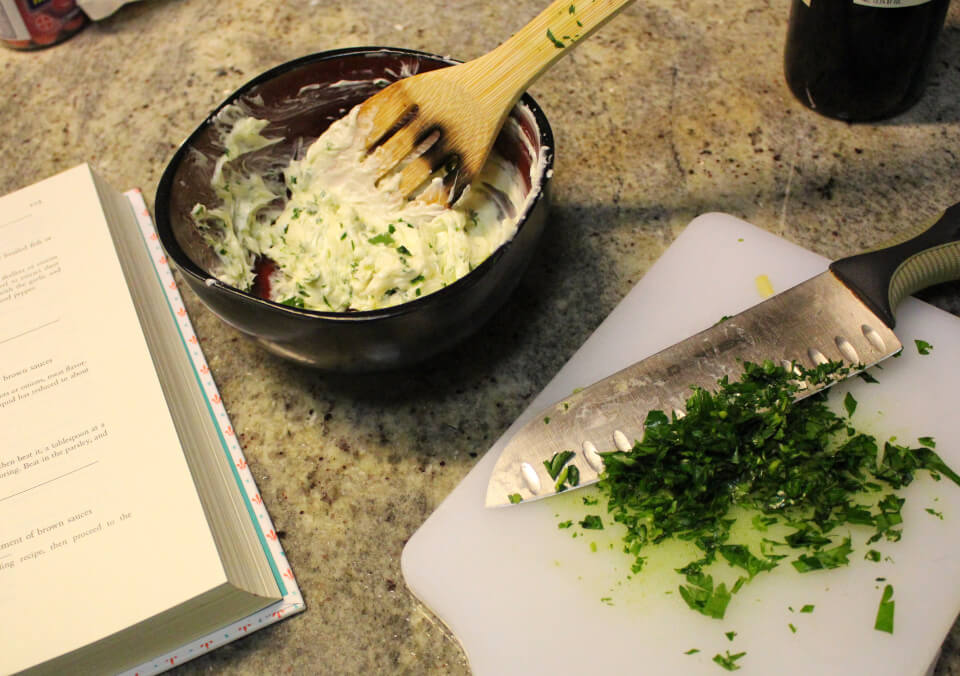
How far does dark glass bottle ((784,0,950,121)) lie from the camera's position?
3.06ft

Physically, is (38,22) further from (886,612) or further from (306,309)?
(886,612)

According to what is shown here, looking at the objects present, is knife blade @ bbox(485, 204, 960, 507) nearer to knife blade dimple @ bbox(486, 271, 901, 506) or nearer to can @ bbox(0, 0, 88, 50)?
knife blade dimple @ bbox(486, 271, 901, 506)

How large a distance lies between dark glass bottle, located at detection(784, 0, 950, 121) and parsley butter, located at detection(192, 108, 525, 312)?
1.44 ft

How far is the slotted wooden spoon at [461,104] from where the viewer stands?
84 cm

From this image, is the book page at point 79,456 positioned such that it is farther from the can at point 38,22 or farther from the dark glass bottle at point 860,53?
the dark glass bottle at point 860,53

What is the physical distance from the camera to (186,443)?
0.81 m

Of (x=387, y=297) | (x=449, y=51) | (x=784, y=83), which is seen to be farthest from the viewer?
(x=449, y=51)

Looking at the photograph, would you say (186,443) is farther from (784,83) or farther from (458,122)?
(784,83)

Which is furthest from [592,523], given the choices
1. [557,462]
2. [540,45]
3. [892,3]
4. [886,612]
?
[892,3]

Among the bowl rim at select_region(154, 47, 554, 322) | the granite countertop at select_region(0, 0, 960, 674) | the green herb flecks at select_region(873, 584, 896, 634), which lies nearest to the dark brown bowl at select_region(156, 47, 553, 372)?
the bowl rim at select_region(154, 47, 554, 322)

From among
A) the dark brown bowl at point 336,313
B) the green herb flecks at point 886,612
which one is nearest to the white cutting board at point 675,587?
the green herb flecks at point 886,612

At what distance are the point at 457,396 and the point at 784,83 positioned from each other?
2.34ft

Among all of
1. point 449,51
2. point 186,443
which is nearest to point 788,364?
point 186,443

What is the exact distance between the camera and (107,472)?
0.78 meters
